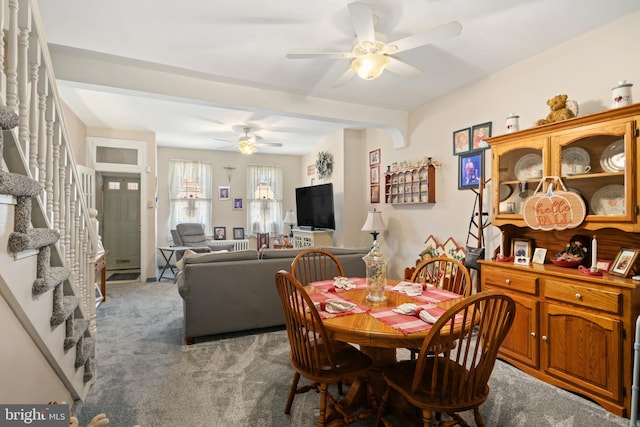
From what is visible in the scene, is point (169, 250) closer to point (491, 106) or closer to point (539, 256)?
point (491, 106)

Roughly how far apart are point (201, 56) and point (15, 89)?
70.9 inches

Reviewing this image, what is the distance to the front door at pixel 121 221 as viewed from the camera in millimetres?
6422

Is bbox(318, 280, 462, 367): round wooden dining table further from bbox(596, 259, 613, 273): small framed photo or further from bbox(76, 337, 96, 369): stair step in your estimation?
bbox(76, 337, 96, 369): stair step

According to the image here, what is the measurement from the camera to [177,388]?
7.33 ft

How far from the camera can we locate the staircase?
1.27 m

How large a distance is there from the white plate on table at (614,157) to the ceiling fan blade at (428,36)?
1314 millimetres

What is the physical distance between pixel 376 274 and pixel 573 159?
1.77 m

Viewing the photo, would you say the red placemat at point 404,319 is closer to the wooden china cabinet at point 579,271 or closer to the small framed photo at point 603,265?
the wooden china cabinet at point 579,271

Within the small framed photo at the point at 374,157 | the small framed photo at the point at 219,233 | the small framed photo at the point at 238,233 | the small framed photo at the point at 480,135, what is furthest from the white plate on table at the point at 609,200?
the small framed photo at the point at 219,233

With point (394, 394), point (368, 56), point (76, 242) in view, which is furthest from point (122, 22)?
point (394, 394)

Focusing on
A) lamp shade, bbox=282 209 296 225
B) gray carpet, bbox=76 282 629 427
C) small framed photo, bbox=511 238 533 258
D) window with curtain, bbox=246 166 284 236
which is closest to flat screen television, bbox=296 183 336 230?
lamp shade, bbox=282 209 296 225

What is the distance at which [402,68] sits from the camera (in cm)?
254

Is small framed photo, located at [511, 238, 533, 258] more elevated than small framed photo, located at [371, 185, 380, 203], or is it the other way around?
small framed photo, located at [371, 185, 380, 203]

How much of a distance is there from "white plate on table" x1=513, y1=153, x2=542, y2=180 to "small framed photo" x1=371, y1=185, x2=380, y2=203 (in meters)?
2.58
